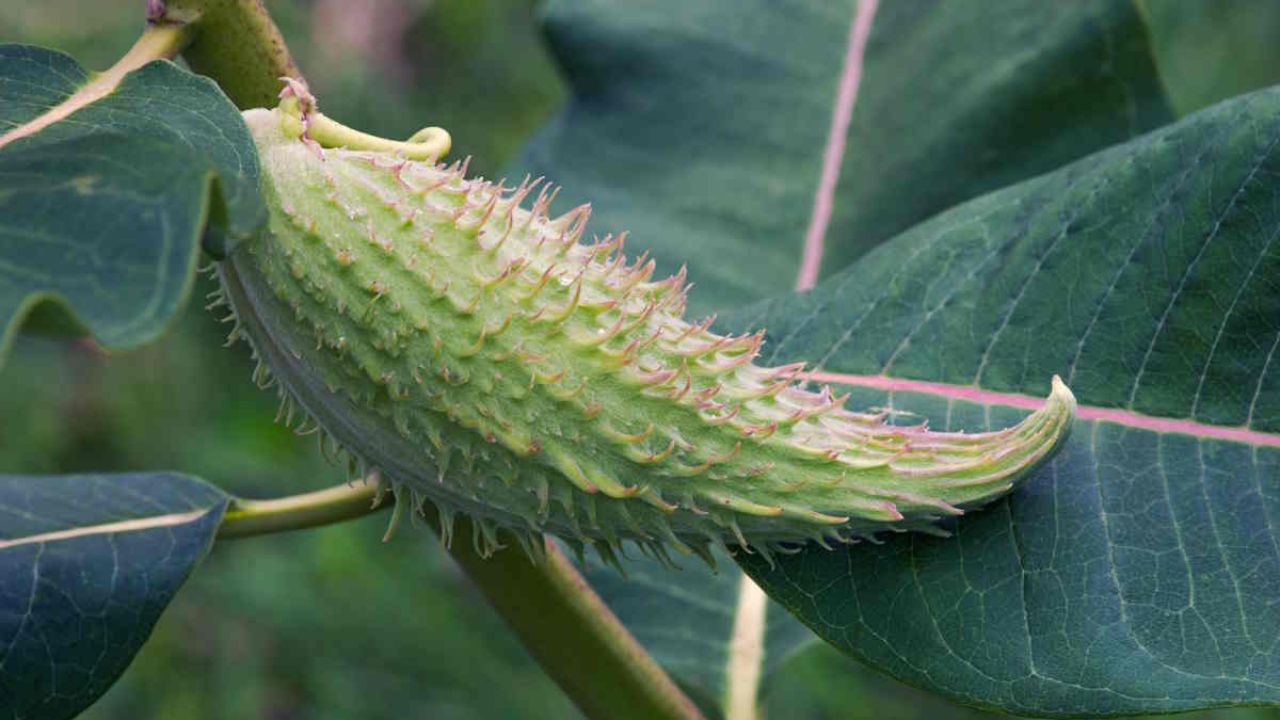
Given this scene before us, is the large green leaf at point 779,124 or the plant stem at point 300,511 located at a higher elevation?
the large green leaf at point 779,124

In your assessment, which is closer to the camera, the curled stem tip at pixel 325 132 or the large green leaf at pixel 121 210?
the large green leaf at pixel 121 210

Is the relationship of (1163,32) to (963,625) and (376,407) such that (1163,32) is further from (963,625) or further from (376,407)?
(376,407)

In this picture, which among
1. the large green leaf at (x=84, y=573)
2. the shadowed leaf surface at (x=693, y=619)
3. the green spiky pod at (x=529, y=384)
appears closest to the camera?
the green spiky pod at (x=529, y=384)

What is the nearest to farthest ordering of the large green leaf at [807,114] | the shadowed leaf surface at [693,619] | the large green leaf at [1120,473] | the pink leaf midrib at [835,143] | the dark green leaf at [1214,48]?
1. the large green leaf at [1120,473]
2. the shadowed leaf surface at [693,619]
3. the large green leaf at [807,114]
4. the pink leaf midrib at [835,143]
5. the dark green leaf at [1214,48]

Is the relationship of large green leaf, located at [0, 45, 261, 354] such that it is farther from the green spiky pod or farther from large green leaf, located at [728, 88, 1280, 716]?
large green leaf, located at [728, 88, 1280, 716]

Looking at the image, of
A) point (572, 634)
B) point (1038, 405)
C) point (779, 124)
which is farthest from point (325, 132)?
point (779, 124)

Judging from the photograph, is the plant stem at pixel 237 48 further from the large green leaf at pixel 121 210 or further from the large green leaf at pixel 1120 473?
the large green leaf at pixel 1120 473

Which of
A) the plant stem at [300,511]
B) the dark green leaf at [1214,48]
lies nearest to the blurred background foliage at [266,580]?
the dark green leaf at [1214,48]

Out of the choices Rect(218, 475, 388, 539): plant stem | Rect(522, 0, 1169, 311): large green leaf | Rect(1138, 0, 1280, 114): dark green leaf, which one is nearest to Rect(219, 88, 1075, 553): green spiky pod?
Rect(218, 475, 388, 539): plant stem
